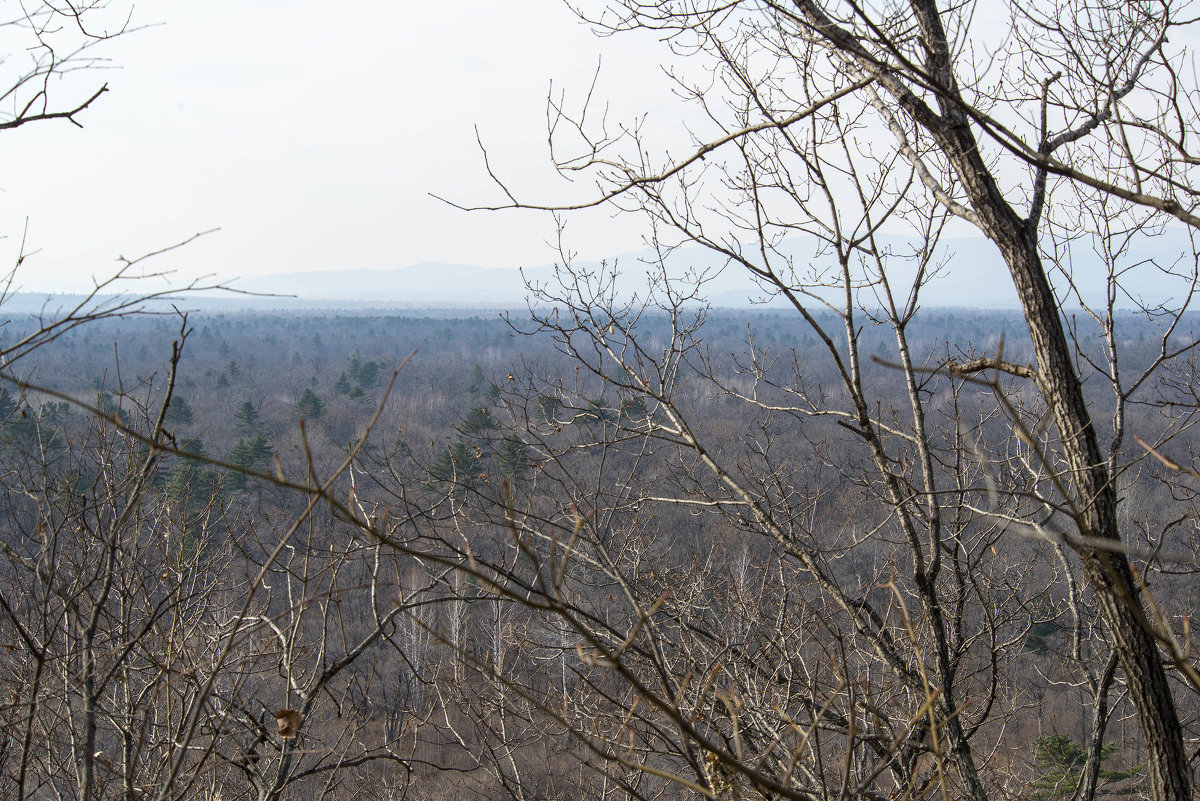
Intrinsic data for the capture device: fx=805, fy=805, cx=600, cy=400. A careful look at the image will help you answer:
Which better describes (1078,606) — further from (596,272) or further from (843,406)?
(843,406)

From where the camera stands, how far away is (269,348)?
8681cm

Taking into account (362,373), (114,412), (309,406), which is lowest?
(309,406)

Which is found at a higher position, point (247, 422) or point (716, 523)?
point (716, 523)

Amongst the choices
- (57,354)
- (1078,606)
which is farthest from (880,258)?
(57,354)

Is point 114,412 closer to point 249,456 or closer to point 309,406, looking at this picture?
point 249,456

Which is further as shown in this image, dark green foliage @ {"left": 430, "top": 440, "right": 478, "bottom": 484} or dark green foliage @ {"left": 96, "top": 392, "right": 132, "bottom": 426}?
dark green foliage @ {"left": 430, "top": 440, "right": 478, "bottom": 484}

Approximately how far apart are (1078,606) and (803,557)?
272cm

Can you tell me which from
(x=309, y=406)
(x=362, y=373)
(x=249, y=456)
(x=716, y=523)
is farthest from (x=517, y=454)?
(x=362, y=373)

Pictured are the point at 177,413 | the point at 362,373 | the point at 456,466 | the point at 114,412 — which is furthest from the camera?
the point at 362,373

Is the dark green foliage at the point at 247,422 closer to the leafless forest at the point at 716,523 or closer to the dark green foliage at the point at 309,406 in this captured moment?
the dark green foliage at the point at 309,406

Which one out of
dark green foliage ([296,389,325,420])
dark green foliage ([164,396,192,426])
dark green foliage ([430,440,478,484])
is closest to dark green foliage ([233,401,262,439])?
dark green foliage ([296,389,325,420])

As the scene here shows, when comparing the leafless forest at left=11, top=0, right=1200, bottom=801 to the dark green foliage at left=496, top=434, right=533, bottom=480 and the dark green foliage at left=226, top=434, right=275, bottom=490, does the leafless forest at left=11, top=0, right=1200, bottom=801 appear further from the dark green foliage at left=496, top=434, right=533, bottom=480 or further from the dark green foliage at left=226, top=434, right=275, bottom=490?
the dark green foliage at left=226, top=434, right=275, bottom=490

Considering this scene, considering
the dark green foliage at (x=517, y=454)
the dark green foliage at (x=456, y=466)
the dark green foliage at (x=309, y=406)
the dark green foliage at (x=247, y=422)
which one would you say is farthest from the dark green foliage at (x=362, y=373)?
the dark green foliage at (x=517, y=454)

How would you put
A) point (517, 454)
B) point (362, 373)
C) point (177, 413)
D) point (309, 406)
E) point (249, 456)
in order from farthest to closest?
point (362, 373) → point (309, 406) → point (177, 413) → point (249, 456) → point (517, 454)
